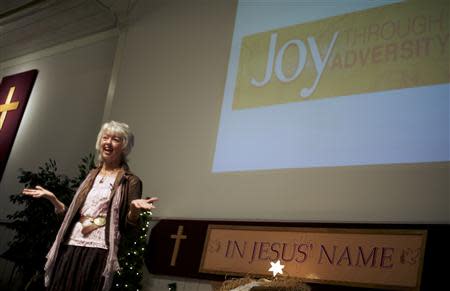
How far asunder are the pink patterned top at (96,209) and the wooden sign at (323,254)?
4.59ft

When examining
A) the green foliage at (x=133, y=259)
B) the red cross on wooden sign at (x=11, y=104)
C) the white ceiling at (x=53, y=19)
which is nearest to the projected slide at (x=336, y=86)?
the green foliage at (x=133, y=259)

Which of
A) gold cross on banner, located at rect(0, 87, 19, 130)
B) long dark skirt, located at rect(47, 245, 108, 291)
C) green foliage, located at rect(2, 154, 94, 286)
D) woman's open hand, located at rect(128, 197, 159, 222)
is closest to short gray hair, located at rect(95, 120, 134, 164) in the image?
woman's open hand, located at rect(128, 197, 159, 222)

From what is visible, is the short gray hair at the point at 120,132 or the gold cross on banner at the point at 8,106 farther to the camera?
the gold cross on banner at the point at 8,106

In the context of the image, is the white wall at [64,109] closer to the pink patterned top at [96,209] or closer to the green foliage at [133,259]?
the green foliage at [133,259]

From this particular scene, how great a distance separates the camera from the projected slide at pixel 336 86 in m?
3.33

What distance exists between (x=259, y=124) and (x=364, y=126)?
2.96 ft

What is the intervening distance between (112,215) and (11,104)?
5.25 m

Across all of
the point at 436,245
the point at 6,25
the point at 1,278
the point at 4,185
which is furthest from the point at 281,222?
the point at 6,25

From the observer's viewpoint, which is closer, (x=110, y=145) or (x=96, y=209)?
(x=96, y=209)

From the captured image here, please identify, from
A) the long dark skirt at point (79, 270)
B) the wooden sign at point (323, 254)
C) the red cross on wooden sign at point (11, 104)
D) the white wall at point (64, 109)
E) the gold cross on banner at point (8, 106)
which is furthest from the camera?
the gold cross on banner at point (8, 106)

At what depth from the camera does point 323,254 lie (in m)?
3.46

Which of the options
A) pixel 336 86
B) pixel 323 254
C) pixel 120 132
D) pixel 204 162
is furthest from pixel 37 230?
pixel 336 86

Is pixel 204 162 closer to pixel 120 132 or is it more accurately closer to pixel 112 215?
pixel 120 132

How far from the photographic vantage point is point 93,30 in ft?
22.1
